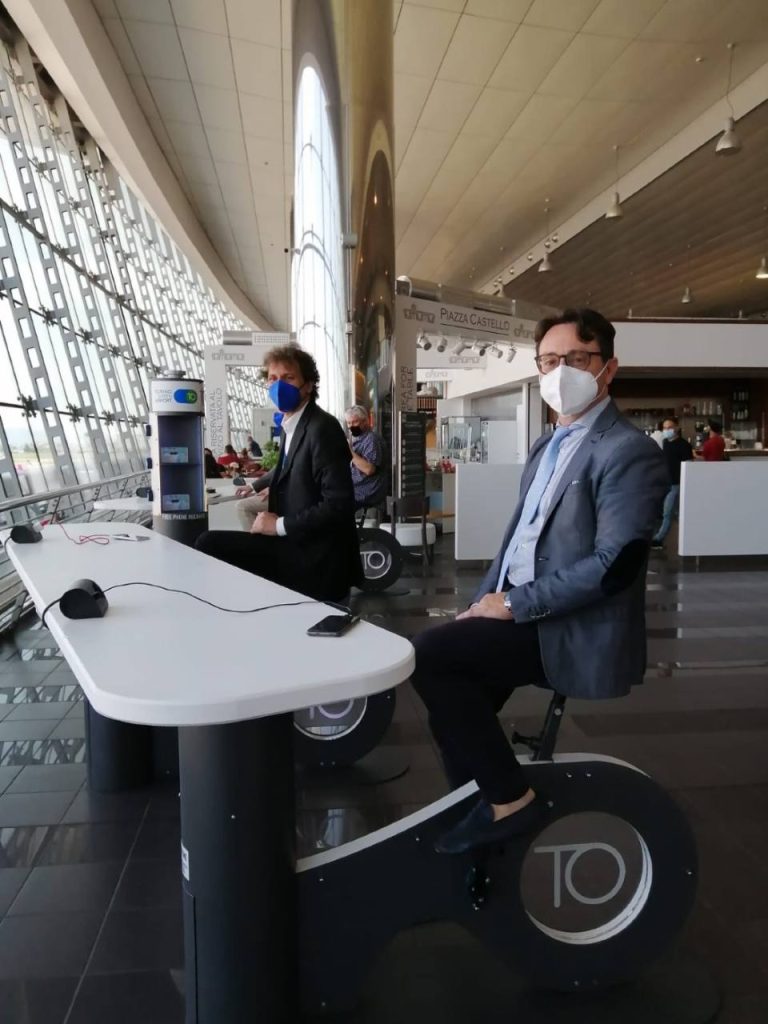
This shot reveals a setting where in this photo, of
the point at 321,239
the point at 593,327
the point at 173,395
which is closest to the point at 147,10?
the point at 321,239

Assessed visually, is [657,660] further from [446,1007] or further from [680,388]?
[680,388]

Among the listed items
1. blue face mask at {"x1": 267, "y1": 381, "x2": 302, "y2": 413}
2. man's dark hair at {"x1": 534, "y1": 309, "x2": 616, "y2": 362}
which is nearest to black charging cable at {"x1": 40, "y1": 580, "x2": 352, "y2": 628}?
man's dark hair at {"x1": 534, "y1": 309, "x2": 616, "y2": 362}

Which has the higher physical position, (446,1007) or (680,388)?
(680,388)

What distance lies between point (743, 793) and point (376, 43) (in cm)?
746

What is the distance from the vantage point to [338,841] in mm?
2346

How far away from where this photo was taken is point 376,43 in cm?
742

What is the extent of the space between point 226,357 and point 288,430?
10048 mm

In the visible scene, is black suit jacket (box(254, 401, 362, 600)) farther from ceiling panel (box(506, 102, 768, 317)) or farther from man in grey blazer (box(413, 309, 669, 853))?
ceiling panel (box(506, 102, 768, 317))

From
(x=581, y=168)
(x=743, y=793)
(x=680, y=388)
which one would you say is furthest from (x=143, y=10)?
(x=680, y=388)

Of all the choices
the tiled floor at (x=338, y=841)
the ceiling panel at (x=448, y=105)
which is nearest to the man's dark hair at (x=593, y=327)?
the tiled floor at (x=338, y=841)

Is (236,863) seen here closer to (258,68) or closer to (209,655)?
(209,655)

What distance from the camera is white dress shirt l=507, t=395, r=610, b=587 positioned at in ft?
5.49

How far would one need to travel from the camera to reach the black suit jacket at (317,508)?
2668 millimetres

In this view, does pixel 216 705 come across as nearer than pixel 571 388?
Yes
